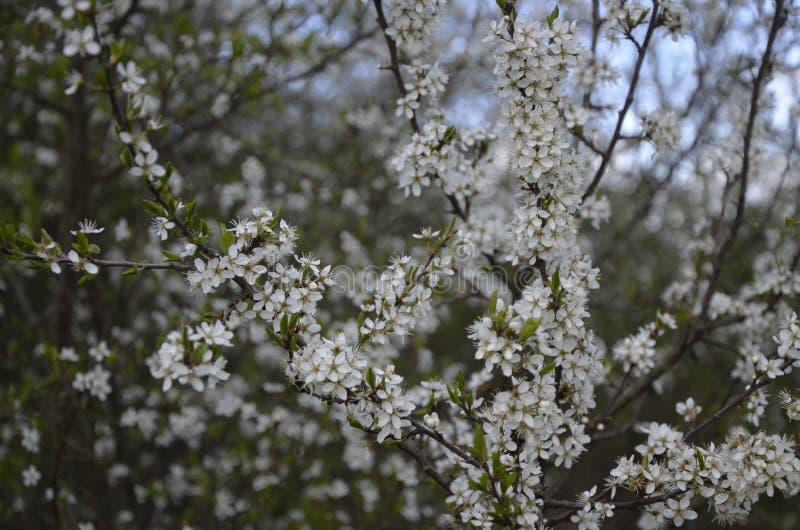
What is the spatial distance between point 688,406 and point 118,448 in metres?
3.97

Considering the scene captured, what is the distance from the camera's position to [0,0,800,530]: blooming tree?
7.38ft

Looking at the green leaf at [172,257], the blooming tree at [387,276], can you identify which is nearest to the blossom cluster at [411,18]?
the blooming tree at [387,276]

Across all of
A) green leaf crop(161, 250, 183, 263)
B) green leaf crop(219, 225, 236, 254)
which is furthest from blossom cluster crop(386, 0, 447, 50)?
green leaf crop(161, 250, 183, 263)

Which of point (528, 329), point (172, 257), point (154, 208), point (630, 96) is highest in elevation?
point (630, 96)

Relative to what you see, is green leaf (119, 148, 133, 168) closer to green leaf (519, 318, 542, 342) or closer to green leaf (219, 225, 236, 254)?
green leaf (219, 225, 236, 254)

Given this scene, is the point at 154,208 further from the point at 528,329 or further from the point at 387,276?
the point at 528,329

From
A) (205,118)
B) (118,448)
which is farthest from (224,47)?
(118,448)

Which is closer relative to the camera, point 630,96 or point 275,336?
point 275,336

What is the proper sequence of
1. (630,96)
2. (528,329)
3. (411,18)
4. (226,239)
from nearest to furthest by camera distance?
(528,329) → (226,239) → (411,18) → (630,96)

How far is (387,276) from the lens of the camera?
245 cm

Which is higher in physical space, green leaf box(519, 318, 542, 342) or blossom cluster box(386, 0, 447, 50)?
blossom cluster box(386, 0, 447, 50)

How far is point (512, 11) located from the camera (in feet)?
7.85

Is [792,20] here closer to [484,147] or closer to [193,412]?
[484,147]

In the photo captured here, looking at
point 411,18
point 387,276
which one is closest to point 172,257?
point 387,276
